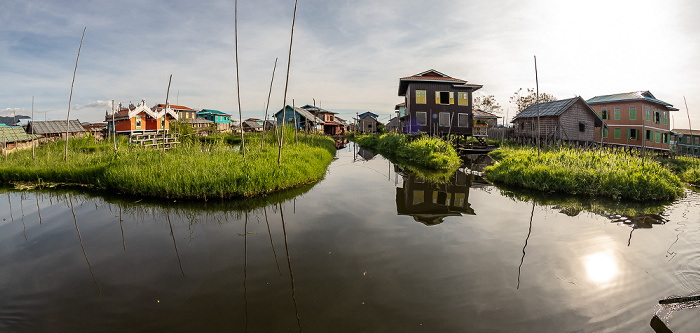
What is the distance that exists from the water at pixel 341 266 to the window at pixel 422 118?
57.5ft

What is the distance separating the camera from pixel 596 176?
9.83m

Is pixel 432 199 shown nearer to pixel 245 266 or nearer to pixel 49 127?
pixel 245 266

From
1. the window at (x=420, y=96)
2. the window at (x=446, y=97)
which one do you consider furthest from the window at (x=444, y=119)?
the window at (x=420, y=96)

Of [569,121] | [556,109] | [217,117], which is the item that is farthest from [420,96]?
[217,117]

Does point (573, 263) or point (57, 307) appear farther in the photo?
point (573, 263)

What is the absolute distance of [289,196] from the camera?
9.33 m

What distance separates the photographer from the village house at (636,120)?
24.5 m

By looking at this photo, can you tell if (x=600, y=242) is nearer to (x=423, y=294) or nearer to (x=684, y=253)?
(x=684, y=253)

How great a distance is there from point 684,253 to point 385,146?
2285 centimetres

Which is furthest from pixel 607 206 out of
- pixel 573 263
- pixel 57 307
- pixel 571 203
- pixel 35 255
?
pixel 35 255

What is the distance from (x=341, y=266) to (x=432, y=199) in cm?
515

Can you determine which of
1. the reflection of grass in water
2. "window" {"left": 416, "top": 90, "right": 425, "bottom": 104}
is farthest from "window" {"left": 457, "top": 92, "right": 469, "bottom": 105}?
the reflection of grass in water

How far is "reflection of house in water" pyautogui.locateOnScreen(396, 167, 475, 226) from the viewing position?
7711mm

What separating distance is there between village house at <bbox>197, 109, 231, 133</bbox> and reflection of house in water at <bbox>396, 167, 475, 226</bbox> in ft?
159
